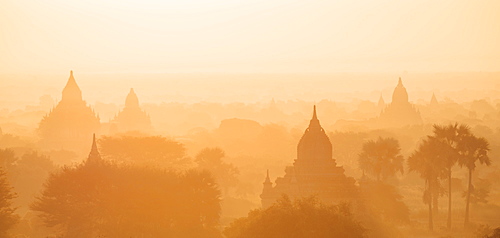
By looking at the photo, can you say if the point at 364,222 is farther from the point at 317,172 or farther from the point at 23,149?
the point at 23,149

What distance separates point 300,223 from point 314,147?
20946 millimetres

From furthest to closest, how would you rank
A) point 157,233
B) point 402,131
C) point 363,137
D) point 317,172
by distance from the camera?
point 402,131, point 363,137, point 317,172, point 157,233

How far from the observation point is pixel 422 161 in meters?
73.4

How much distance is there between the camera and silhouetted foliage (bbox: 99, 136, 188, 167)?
89.2m

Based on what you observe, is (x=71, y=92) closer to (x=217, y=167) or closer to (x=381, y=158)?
(x=217, y=167)

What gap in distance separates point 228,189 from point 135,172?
3081 cm

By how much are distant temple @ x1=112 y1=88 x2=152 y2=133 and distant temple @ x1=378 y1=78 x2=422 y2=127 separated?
117 ft

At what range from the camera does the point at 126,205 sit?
203 feet

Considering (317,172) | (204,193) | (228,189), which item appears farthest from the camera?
(228,189)

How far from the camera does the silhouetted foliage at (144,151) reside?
3514 inches

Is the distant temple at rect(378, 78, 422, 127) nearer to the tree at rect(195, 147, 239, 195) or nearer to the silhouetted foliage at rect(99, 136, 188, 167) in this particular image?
the tree at rect(195, 147, 239, 195)

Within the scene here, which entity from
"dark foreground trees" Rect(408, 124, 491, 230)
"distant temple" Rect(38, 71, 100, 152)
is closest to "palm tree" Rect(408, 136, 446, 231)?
"dark foreground trees" Rect(408, 124, 491, 230)

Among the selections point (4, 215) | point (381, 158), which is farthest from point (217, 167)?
point (4, 215)

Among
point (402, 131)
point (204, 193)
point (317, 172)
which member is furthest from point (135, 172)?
point (402, 131)
